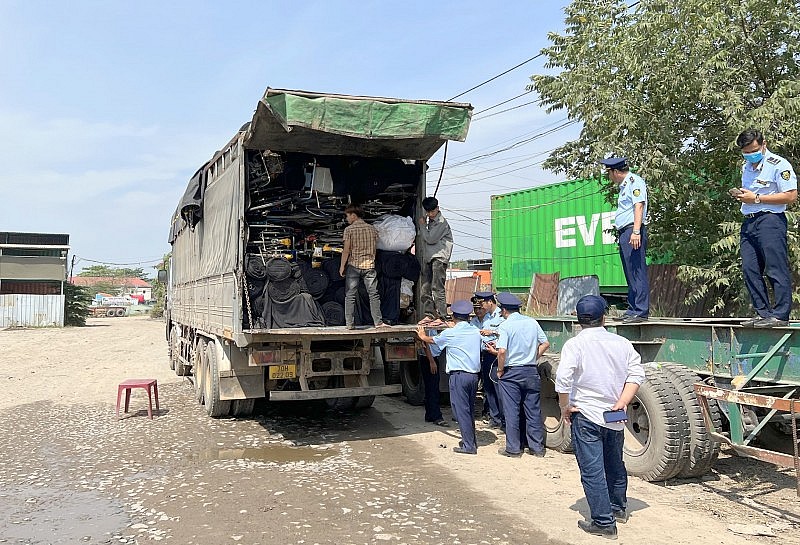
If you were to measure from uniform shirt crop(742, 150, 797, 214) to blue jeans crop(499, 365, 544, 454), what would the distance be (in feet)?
8.48

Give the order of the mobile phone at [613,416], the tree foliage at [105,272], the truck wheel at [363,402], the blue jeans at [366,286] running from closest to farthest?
the mobile phone at [613,416] → the blue jeans at [366,286] → the truck wheel at [363,402] → the tree foliage at [105,272]

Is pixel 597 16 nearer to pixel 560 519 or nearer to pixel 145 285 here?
pixel 560 519

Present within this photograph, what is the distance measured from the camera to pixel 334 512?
502cm

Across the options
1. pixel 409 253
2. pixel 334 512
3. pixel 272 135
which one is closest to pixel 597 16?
pixel 409 253

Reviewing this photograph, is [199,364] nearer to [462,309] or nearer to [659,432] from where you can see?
[462,309]

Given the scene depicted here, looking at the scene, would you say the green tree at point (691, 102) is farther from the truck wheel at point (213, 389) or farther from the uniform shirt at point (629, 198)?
the truck wheel at point (213, 389)

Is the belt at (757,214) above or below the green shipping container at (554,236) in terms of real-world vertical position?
below

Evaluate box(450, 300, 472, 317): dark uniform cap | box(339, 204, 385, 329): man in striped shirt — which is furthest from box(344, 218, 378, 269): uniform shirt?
box(450, 300, 472, 317): dark uniform cap

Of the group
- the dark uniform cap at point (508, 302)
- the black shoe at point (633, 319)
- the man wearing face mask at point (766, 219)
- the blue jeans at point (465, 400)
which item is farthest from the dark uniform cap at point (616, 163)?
the blue jeans at point (465, 400)

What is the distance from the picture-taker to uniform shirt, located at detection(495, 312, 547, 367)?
673 centimetres

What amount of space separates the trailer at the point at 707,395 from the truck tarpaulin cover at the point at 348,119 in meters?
2.74

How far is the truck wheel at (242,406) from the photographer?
8.69m

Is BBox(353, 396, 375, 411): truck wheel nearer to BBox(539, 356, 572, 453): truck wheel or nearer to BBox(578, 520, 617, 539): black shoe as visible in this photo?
BBox(539, 356, 572, 453): truck wheel

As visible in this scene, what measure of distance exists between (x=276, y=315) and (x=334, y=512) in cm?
319
